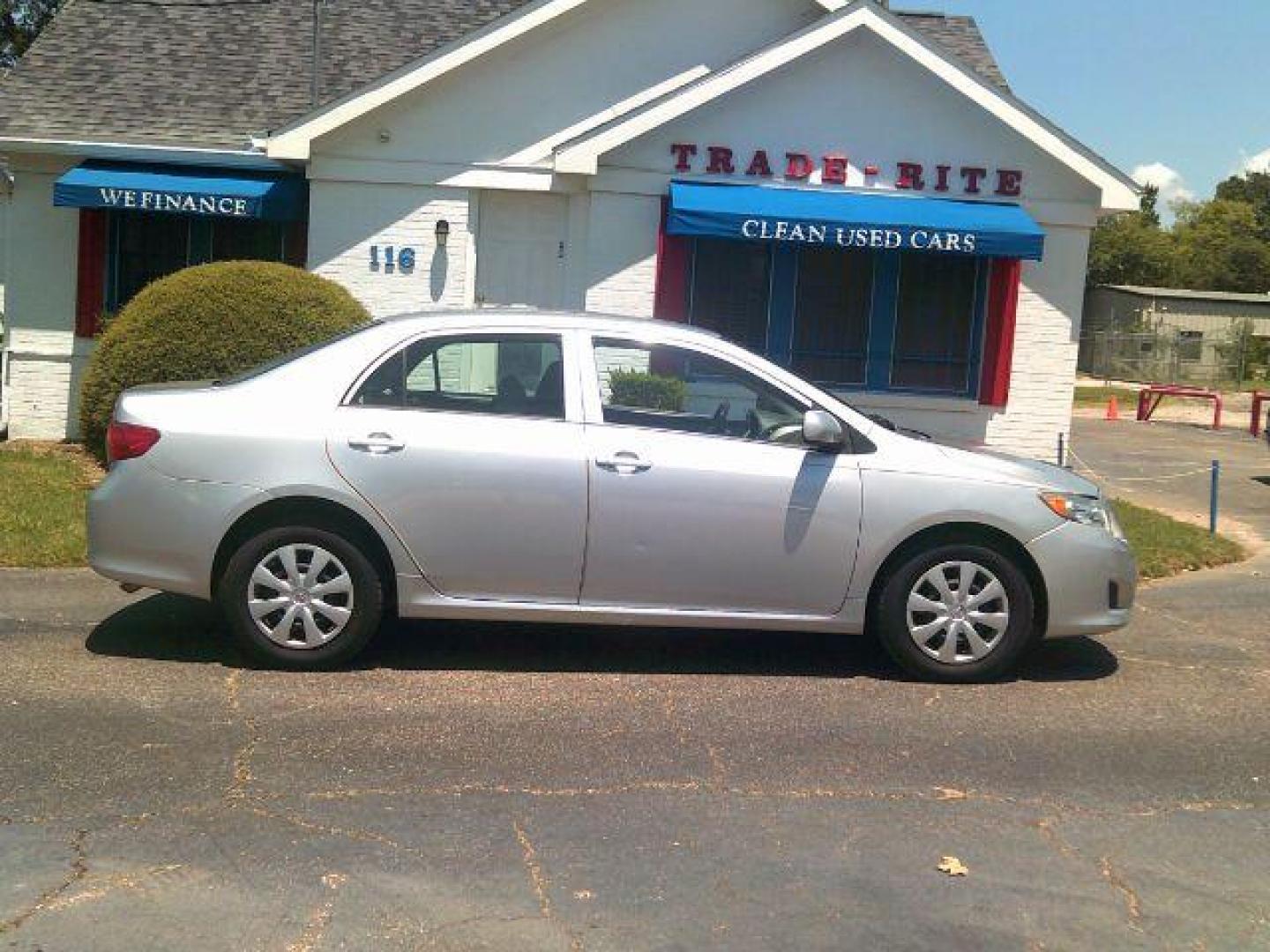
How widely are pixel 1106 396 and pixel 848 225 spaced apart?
2531cm

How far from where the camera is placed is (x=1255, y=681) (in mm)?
7008

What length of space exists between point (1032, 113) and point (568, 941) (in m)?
11.3

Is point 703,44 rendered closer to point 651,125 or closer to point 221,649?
point 651,125

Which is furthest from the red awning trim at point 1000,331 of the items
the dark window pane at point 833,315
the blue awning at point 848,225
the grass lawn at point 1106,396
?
the grass lawn at point 1106,396

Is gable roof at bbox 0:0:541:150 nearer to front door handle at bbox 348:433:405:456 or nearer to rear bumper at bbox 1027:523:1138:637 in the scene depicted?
front door handle at bbox 348:433:405:456

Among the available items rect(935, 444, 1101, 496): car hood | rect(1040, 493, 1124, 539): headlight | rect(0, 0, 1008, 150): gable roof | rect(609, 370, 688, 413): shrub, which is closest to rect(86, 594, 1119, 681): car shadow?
rect(1040, 493, 1124, 539): headlight

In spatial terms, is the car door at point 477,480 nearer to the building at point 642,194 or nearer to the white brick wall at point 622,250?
the building at point 642,194

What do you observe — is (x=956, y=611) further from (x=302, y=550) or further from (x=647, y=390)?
(x=302, y=550)

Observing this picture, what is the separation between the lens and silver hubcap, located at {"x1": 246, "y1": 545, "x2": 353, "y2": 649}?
629 centimetres

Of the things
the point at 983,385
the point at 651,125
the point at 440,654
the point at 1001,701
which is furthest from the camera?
the point at 983,385

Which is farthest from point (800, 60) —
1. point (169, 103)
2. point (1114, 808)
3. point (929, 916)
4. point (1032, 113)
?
point (929, 916)

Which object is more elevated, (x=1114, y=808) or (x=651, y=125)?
(x=651, y=125)

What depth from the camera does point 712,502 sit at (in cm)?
632

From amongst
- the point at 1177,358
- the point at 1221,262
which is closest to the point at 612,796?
the point at 1177,358
